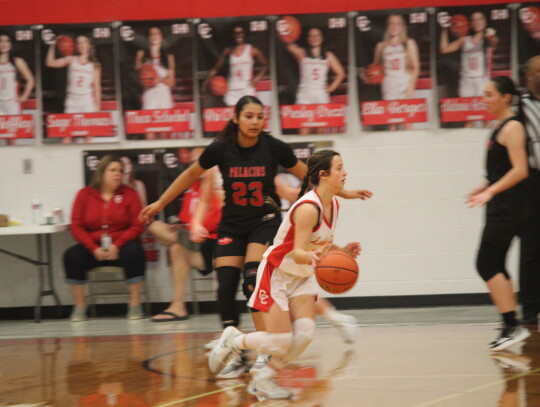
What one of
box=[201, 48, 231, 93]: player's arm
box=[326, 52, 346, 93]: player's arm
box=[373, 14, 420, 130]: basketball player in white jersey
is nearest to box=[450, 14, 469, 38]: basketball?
box=[373, 14, 420, 130]: basketball player in white jersey

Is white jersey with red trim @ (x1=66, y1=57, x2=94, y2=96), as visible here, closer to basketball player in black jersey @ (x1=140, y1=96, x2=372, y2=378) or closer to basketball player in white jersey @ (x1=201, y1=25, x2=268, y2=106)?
basketball player in white jersey @ (x1=201, y1=25, x2=268, y2=106)

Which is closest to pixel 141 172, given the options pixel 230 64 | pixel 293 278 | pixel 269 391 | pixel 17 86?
pixel 230 64

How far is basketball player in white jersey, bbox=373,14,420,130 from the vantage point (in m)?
8.45

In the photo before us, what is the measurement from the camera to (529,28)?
8289 millimetres

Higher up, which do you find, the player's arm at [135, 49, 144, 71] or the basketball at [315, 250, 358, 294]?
the player's arm at [135, 49, 144, 71]

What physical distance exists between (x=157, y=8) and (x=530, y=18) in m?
3.66

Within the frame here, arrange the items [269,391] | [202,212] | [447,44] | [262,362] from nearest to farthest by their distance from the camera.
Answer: [269,391], [262,362], [202,212], [447,44]

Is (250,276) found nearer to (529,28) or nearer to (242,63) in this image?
(242,63)

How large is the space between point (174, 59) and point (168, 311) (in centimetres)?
252

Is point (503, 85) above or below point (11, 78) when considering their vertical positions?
below

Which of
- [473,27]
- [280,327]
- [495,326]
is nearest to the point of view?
[280,327]

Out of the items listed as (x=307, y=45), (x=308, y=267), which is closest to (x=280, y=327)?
(x=308, y=267)

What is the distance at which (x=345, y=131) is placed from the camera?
8594 mm

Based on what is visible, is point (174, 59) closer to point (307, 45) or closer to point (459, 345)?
point (307, 45)
